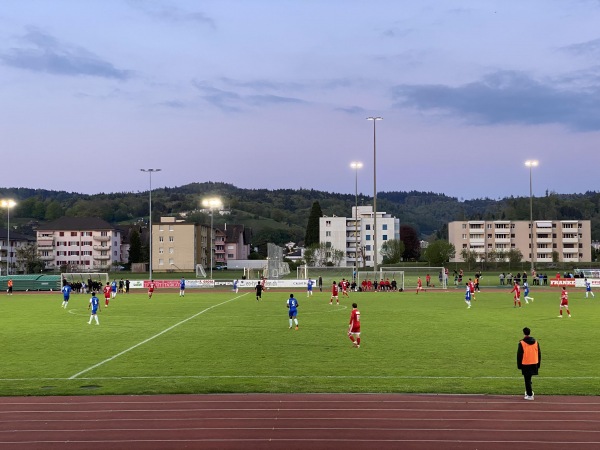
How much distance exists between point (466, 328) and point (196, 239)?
345ft

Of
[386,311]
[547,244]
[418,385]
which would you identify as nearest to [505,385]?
[418,385]

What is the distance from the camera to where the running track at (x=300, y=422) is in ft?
41.2

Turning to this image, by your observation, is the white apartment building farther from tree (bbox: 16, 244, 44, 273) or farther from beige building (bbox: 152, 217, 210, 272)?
tree (bbox: 16, 244, 44, 273)

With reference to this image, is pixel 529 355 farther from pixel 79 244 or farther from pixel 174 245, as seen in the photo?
pixel 79 244

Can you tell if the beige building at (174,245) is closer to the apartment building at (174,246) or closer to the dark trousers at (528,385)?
the apartment building at (174,246)

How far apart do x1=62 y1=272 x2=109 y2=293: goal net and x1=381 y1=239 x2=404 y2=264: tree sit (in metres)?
60.2

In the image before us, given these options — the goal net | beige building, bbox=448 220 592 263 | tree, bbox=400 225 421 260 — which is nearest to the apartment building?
the goal net

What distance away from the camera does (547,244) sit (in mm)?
140000

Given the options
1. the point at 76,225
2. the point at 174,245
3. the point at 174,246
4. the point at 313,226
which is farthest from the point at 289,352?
the point at 76,225

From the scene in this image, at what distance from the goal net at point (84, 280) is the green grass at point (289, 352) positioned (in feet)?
87.3

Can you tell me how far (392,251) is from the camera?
131250 millimetres

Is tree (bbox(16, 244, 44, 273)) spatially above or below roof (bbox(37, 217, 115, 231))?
below

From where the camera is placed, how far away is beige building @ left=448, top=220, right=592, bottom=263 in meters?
139

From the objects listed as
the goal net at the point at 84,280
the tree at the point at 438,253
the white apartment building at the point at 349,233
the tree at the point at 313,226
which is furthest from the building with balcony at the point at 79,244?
the tree at the point at 438,253
